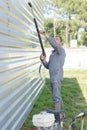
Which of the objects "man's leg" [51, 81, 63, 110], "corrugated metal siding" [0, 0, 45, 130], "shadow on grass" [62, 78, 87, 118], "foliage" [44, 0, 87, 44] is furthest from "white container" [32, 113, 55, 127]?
"foliage" [44, 0, 87, 44]

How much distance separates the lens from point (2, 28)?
170 inches

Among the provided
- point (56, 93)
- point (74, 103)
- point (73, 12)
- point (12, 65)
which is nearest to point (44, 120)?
point (12, 65)

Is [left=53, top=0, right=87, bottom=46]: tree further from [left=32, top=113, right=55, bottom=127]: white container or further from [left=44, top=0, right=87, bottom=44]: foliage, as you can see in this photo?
[left=32, top=113, right=55, bottom=127]: white container

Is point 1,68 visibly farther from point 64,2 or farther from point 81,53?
point 64,2

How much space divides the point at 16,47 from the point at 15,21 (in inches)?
16.2

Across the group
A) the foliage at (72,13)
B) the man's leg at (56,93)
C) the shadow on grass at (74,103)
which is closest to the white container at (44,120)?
the man's leg at (56,93)

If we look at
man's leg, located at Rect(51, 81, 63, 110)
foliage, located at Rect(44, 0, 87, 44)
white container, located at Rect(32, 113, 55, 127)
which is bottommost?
man's leg, located at Rect(51, 81, 63, 110)

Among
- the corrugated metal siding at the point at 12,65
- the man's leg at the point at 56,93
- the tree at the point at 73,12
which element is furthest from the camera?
the tree at the point at 73,12

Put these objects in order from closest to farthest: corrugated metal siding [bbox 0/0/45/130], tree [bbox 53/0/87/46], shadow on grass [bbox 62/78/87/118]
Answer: corrugated metal siding [bbox 0/0/45/130] < shadow on grass [bbox 62/78/87/118] < tree [bbox 53/0/87/46]

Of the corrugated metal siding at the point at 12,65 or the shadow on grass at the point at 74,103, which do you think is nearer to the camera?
the corrugated metal siding at the point at 12,65

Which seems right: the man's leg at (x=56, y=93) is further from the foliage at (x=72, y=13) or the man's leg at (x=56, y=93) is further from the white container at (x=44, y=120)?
the foliage at (x=72, y=13)

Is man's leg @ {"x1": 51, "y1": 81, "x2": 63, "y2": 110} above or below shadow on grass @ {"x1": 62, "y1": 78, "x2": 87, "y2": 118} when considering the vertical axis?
above

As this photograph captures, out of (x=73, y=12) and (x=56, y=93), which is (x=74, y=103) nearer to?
(x=56, y=93)

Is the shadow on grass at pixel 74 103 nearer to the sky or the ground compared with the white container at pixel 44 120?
nearer to the ground
